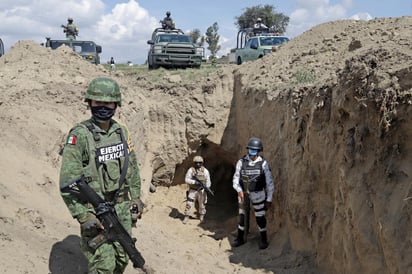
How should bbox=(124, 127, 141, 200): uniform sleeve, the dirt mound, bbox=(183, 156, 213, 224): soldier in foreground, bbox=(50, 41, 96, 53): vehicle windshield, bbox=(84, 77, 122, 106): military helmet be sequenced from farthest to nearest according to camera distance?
bbox=(50, 41, 96, 53): vehicle windshield → bbox=(183, 156, 213, 224): soldier in foreground → the dirt mound → bbox=(124, 127, 141, 200): uniform sleeve → bbox=(84, 77, 122, 106): military helmet

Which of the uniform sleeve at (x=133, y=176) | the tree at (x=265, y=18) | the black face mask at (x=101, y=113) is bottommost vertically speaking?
the uniform sleeve at (x=133, y=176)

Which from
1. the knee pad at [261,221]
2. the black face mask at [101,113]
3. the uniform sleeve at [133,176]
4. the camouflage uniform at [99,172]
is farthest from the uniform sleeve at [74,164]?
the knee pad at [261,221]

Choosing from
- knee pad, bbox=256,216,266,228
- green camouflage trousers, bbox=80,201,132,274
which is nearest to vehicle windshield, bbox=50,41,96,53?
knee pad, bbox=256,216,266,228

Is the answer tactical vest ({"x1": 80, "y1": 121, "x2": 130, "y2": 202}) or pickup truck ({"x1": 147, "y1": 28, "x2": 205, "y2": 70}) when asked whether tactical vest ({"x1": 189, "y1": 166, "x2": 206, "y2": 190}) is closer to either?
tactical vest ({"x1": 80, "y1": 121, "x2": 130, "y2": 202})

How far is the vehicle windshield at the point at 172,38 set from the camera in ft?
58.7

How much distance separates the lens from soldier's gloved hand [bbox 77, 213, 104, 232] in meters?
3.78

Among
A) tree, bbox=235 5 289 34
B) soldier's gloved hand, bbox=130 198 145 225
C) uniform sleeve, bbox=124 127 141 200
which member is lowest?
soldier's gloved hand, bbox=130 198 145 225

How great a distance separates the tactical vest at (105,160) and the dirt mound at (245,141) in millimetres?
1197

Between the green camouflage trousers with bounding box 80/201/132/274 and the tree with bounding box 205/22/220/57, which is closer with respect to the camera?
the green camouflage trousers with bounding box 80/201/132/274

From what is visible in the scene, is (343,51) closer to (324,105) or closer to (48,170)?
(324,105)

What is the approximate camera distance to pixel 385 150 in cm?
461

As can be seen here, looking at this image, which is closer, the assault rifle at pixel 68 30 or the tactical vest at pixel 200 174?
the tactical vest at pixel 200 174

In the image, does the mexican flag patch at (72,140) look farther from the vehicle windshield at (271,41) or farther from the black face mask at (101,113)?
the vehicle windshield at (271,41)

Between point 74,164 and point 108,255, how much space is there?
86 centimetres
